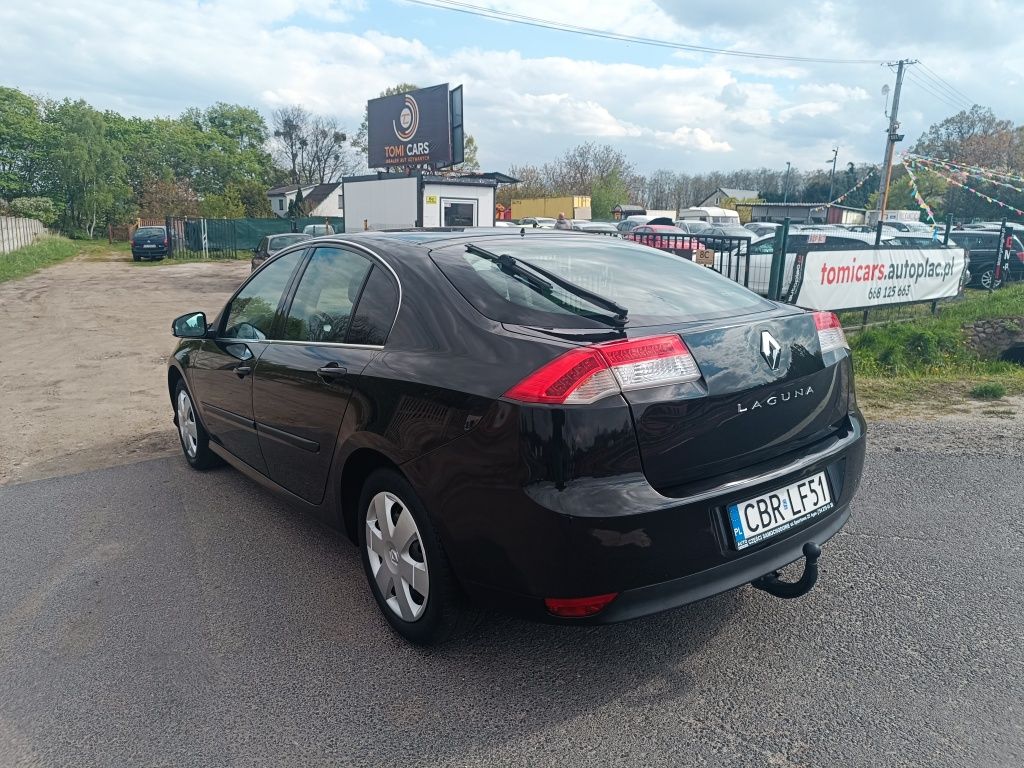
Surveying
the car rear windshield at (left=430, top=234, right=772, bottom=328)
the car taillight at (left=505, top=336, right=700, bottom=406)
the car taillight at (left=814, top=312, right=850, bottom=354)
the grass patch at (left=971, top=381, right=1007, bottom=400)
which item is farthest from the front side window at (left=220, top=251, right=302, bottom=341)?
the grass patch at (left=971, top=381, right=1007, bottom=400)

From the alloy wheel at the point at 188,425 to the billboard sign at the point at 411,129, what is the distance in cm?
2459

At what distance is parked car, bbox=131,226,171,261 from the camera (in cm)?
3497

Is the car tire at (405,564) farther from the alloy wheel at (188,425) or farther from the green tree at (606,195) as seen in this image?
the green tree at (606,195)

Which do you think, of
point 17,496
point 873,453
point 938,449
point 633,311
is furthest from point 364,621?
point 938,449

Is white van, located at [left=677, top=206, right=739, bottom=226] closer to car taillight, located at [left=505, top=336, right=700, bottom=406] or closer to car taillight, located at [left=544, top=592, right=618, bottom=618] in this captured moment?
car taillight, located at [left=505, top=336, right=700, bottom=406]

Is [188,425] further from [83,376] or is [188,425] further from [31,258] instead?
[31,258]

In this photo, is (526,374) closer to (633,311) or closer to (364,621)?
(633,311)

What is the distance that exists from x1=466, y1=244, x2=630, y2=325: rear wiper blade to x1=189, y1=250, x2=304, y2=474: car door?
4.28ft

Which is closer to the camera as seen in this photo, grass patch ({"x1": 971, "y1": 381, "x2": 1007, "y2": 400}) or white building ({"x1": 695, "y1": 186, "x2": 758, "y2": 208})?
grass patch ({"x1": 971, "y1": 381, "x2": 1007, "y2": 400})

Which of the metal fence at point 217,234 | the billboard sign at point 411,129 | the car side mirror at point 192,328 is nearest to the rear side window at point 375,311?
the car side mirror at point 192,328

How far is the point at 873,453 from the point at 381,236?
12.7ft

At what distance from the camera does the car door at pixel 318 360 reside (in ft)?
10.4

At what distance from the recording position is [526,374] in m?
2.42

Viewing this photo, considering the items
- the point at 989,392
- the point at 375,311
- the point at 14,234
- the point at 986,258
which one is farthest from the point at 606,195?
the point at 375,311
